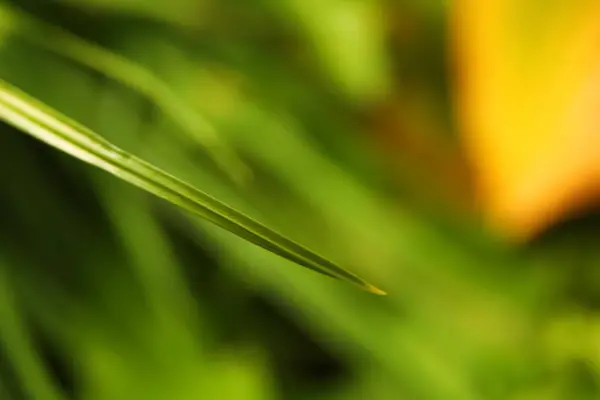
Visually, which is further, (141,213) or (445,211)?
(445,211)

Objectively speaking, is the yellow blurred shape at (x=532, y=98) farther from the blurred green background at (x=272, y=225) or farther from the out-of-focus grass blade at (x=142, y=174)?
the out-of-focus grass blade at (x=142, y=174)

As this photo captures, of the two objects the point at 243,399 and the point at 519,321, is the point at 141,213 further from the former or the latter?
the point at 519,321

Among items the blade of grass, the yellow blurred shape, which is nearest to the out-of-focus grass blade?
the blade of grass

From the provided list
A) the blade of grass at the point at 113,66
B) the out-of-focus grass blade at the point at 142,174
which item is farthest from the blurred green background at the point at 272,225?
the out-of-focus grass blade at the point at 142,174

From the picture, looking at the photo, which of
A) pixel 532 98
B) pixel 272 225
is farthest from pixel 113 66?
pixel 532 98

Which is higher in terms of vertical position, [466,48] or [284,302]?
[466,48]

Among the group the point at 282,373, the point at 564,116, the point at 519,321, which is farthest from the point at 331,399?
the point at 564,116

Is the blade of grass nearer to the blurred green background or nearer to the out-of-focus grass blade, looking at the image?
the blurred green background
